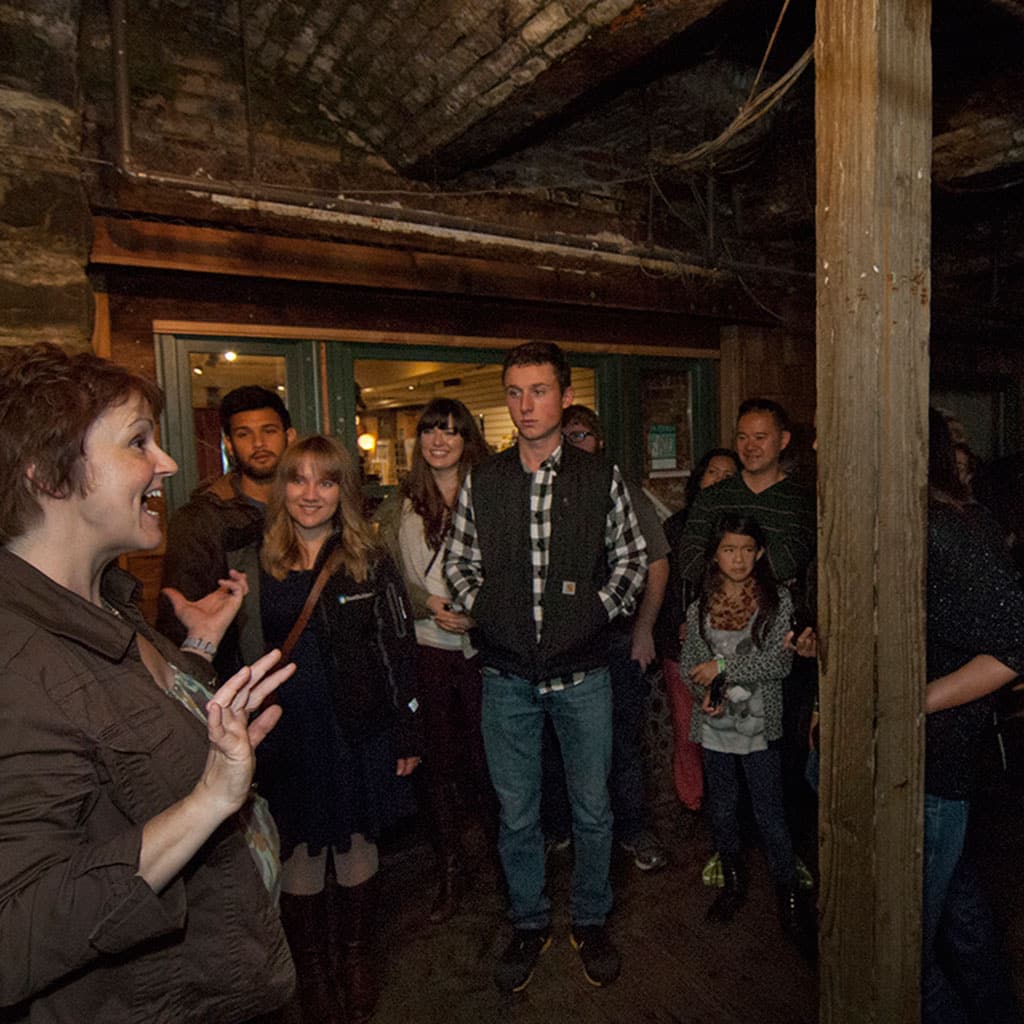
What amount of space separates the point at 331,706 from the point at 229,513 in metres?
1.00

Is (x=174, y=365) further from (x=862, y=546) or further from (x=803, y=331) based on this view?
(x=803, y=331)

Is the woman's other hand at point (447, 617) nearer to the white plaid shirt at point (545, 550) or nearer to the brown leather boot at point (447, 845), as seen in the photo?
the white plaid shirt at point (545, 550)

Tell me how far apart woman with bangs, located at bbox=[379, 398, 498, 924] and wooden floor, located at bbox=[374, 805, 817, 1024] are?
20cm

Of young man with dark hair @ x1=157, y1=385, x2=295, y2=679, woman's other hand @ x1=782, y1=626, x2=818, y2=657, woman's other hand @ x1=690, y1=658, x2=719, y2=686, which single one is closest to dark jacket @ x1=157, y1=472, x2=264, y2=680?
young man with dark hair @ x1=157, y1=385, x2=295, y2=679

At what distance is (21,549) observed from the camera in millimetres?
1483

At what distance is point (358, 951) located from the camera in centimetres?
293

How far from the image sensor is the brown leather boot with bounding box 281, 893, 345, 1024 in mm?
2844

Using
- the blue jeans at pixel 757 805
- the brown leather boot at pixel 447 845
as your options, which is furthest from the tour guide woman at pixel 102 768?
the blue jeans at pixel 757 805

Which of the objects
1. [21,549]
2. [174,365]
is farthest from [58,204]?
[21,549]

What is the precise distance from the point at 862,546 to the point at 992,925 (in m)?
1.68

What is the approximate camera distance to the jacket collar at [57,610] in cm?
138

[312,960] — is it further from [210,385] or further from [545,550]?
[210,385]

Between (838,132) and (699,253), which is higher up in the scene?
(699,253)

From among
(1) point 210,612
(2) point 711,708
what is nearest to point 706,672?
(2) point 711,708
